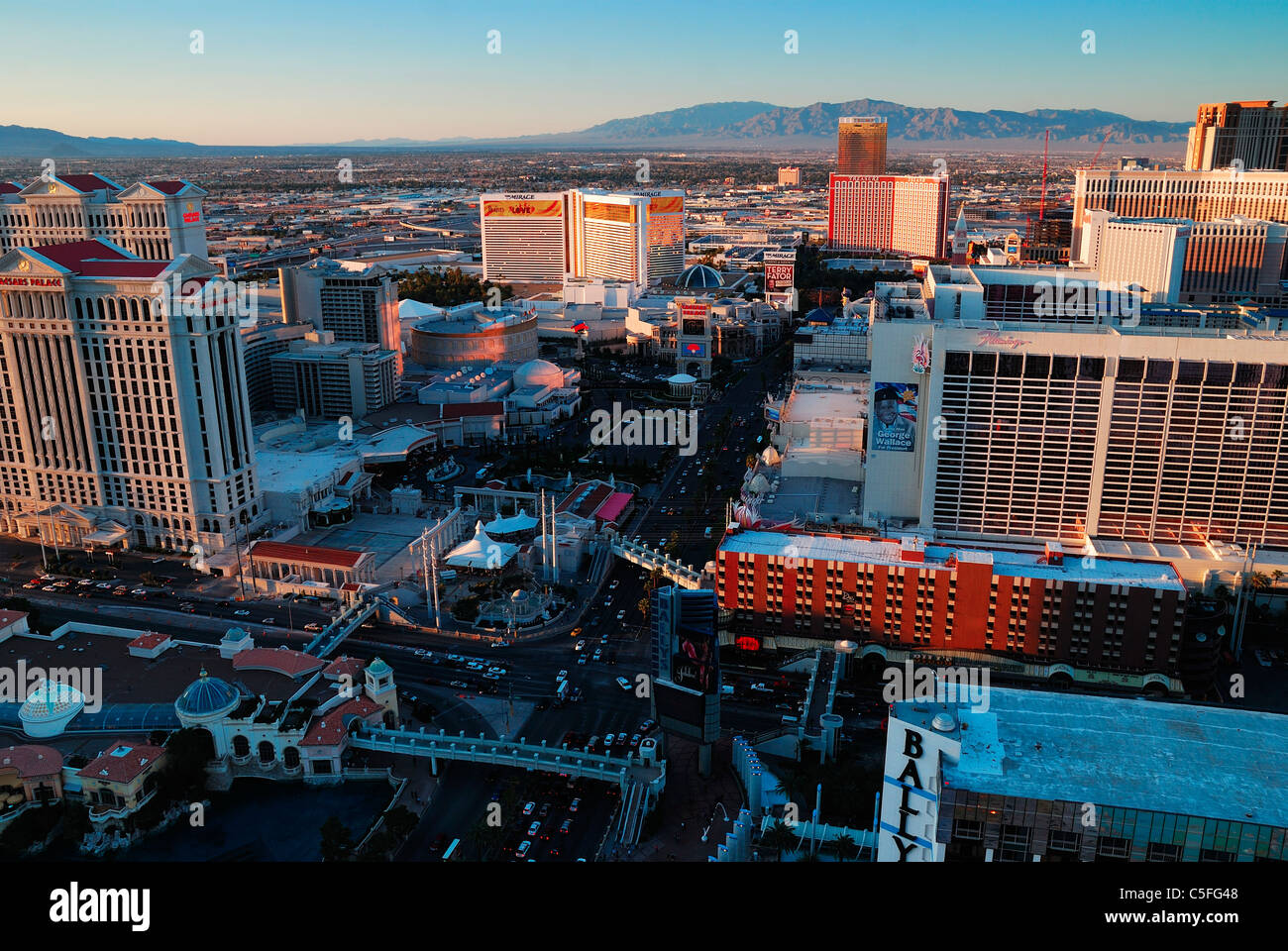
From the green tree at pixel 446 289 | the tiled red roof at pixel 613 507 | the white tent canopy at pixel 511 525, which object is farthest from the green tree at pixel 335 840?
the green tree at pixel 446 289

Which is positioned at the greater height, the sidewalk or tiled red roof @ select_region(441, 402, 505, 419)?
tiled red roof @ select_region(441, 402, 505, 419)

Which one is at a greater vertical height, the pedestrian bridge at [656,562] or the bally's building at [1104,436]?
the bally's building at [1104,436]

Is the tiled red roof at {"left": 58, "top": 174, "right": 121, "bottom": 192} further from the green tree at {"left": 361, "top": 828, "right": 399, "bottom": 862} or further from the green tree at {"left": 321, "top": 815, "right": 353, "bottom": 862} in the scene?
the green tree at {"left": 361, "top": 828, "right": 399, "bottom": 862}

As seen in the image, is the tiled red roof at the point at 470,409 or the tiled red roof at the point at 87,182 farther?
the tiled red roof at the point at 470,409

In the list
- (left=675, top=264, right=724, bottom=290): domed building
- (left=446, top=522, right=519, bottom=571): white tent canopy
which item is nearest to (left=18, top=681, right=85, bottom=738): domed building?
(left=446, top=522, right=519, bottom=571): white tent canopy

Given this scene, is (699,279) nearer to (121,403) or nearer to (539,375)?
(539,375)

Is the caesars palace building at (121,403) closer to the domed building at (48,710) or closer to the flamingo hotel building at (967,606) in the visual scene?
the domed building at (48,710)
